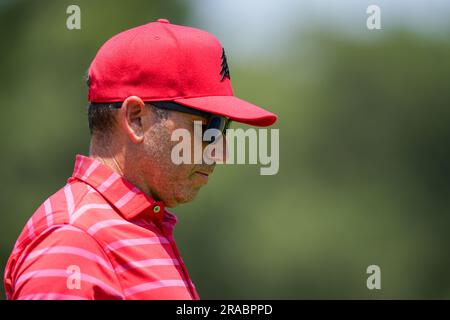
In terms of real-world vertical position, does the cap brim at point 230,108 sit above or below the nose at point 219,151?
above

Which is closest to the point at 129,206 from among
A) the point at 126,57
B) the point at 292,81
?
the point at 126,57

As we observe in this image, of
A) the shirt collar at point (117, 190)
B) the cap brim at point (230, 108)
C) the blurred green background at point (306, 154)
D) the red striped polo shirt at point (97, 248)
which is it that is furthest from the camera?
the blurred green background at point (306, 154)

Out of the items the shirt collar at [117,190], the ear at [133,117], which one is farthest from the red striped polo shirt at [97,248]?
the ear at [133,117]

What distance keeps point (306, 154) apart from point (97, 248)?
1814cm

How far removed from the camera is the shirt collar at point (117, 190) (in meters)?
2.66

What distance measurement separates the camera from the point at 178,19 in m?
16.9

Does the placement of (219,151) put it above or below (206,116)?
below

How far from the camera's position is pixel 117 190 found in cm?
270

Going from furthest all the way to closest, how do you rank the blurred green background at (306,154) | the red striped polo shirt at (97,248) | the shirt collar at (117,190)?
the blurred green background at (306,154)
the shirt collar at (117,190)
the red striped polo shirt at (97,248)

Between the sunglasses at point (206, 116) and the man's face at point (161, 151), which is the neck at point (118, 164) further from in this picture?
the sunglasses at point (206, 116)

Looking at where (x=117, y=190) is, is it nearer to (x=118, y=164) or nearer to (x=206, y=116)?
(x=118, y=164)

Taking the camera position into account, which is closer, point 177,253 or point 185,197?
point 177,253

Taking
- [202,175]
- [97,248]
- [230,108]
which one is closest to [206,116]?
[230,108]

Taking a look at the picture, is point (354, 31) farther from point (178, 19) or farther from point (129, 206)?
point (129, 206)
